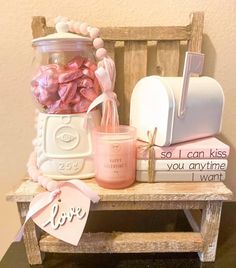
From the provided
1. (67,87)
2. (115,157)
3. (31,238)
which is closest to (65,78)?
(67,87)

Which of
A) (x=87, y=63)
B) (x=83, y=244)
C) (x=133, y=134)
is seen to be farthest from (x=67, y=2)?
(x=83, y=244)

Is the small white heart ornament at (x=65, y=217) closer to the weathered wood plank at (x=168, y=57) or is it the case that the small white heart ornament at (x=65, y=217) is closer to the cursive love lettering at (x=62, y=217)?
the cursive love lettering at (x=62, y=217)

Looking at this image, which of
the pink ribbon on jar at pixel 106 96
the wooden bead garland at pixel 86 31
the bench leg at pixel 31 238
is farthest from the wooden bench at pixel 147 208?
the wooden bead garland at pixel 86 31

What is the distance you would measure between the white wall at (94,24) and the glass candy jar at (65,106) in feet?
0.42

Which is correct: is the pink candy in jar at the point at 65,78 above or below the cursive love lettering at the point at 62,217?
above

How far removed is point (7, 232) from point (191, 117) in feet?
1.74

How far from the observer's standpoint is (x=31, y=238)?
1.38ft

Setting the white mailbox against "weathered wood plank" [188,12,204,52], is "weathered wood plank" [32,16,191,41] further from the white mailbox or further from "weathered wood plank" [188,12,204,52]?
the white mailbox

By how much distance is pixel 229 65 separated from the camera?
564 millimetres

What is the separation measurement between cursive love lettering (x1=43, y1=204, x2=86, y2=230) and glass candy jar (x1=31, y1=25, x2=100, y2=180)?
65 mm

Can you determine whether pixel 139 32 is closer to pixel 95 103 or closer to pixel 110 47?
pixel 110 47

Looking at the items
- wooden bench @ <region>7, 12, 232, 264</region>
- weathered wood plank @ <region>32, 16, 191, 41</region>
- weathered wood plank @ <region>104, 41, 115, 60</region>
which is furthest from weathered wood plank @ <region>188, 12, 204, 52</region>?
wooden bench @ <region>7, 12, 232, 264</region>

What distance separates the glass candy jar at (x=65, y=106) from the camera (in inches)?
16.1

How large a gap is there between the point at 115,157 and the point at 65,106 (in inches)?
4.4
